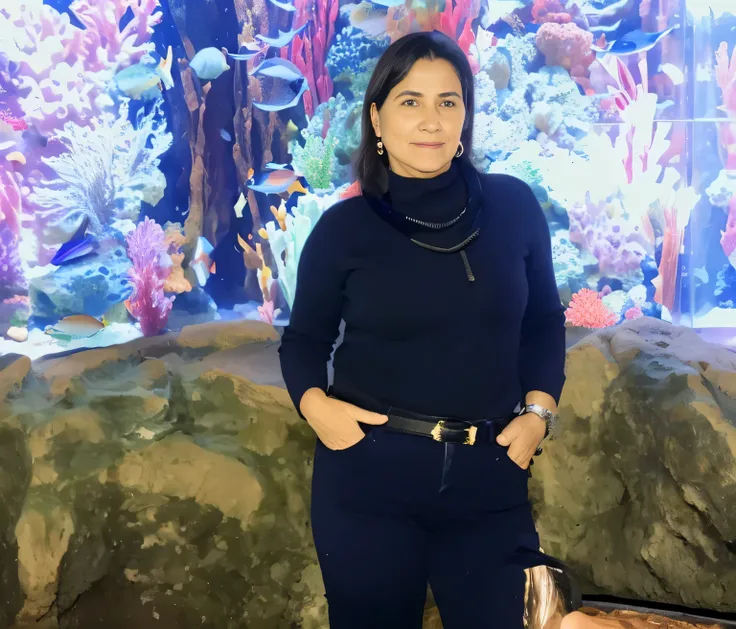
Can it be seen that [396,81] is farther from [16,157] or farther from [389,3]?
[16,157]

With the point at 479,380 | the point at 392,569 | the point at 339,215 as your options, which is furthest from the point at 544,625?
the point at 339,215

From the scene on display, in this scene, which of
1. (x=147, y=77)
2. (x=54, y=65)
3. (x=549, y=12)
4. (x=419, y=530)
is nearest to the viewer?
(x=419, y=530)

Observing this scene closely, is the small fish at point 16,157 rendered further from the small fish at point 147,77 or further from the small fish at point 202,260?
the small fish at point 202,260

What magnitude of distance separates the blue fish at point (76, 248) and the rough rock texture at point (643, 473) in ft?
9.78

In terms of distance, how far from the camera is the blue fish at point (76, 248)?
3.68 m

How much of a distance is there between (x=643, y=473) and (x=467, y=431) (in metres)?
1.24

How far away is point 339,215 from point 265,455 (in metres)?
1.18

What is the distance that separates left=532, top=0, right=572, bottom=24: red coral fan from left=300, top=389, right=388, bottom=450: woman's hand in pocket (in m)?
2.93

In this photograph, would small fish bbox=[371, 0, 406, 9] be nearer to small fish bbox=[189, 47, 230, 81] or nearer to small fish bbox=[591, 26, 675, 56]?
small fish bbox=[189, 47, 230, 81]

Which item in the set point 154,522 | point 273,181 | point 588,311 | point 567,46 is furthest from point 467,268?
point 567,46

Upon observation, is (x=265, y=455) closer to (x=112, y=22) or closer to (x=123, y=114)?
(x=123, y=114)

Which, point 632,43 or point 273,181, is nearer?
point 632,43

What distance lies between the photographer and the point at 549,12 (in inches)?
131

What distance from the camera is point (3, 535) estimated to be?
2.11 meters
